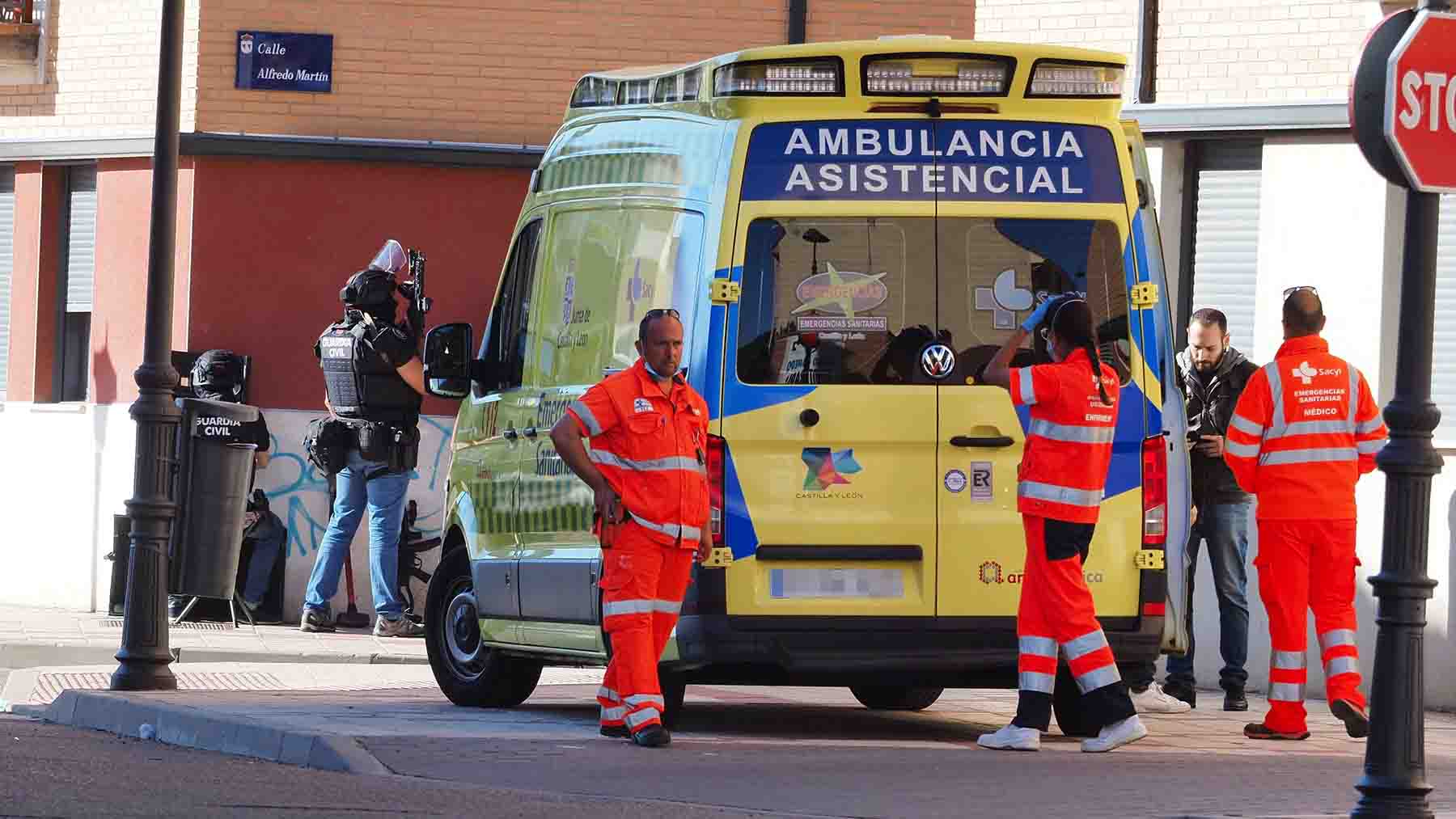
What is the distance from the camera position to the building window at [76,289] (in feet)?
62.4

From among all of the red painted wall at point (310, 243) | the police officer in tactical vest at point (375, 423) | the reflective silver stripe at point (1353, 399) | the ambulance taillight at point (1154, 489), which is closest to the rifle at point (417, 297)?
the police officer in tactical vest at point (375, 423)

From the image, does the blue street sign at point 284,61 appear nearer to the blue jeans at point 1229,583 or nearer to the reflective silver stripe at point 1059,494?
the blue jeans at point 1229,583

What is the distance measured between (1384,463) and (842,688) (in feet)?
22.4

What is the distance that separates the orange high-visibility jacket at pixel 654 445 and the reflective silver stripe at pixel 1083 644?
142 cm

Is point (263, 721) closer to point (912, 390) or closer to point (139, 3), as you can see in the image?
point (912, 390)

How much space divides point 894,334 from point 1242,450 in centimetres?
192

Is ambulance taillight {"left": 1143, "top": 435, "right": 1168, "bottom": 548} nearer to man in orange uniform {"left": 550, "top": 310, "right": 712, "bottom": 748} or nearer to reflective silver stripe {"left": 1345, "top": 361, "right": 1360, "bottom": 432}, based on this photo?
reflective silver stripe {"left": 1345, "top": 361, "right": 1360, "bottom": 432}

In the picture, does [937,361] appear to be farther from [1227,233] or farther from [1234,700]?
[1227,233]

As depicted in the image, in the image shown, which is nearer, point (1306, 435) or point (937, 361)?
point (937, 361)

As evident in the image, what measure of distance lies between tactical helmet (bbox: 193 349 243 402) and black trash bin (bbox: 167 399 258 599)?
1.85 ft

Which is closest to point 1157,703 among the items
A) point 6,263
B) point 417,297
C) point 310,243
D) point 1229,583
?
point 1229,583

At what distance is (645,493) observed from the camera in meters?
10.3

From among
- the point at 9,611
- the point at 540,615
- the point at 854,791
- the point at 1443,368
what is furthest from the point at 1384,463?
the point at 9,611

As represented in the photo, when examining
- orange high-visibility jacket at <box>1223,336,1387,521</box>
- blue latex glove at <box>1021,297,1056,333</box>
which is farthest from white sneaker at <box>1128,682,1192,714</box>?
blue latex glove at <box>1021,297,1056,333</box>
